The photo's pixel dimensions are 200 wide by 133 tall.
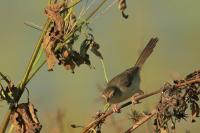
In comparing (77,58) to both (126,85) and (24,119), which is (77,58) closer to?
(24,119)

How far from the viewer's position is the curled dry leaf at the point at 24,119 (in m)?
3.28

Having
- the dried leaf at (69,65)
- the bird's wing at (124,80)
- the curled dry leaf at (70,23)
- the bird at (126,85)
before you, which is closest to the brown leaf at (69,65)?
the dried leaf at (69,65)

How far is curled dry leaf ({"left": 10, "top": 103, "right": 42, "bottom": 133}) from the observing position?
3275mm

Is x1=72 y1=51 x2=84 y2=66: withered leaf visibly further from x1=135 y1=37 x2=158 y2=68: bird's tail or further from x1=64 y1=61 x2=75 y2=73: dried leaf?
x1=135 y1=37 x2=158 y2=68: bird's tail

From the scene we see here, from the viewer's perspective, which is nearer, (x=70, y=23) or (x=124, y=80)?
(x=70, y=23)

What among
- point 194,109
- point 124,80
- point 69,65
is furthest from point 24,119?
point 124,80

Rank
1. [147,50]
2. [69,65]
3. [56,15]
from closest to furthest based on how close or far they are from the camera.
A: [56,15]
[69,65]
[147,50]

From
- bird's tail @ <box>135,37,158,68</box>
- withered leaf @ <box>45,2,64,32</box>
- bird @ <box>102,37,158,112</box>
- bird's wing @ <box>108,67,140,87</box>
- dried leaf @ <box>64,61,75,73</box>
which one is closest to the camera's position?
withered leaf @ <box>45,2,64,32</box>

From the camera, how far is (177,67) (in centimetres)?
895

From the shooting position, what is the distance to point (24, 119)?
3.29m

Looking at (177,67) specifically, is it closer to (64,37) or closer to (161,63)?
(161,63)

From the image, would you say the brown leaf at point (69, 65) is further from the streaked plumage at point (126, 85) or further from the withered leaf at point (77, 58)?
the streaked plumage at point (126, 85)

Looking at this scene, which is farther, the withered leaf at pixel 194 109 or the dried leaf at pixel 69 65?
the dried leaf at pixel 69 65

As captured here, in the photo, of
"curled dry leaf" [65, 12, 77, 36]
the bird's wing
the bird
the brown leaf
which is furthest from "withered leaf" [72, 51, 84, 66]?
the bird's wing
